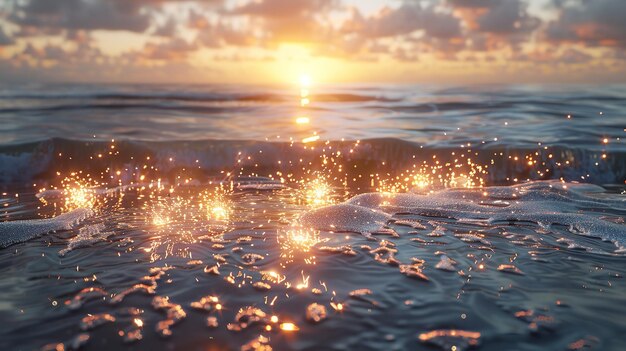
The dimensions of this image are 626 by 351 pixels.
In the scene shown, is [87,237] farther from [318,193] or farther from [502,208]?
[502,208]

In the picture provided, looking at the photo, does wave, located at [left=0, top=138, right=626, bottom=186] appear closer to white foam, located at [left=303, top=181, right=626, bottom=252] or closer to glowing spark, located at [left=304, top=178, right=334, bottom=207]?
glowing spark, located at [left=304, top=178, right=334, bottom=207]

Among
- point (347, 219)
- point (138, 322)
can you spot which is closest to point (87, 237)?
point (138, 322)

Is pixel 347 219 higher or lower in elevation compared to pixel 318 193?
higher

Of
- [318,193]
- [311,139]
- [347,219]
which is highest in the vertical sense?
[311,139]

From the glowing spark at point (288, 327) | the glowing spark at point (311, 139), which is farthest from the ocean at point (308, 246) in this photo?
the glowing spark at point (311, 139)

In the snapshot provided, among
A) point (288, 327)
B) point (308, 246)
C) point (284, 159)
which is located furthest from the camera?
point (284, 159)

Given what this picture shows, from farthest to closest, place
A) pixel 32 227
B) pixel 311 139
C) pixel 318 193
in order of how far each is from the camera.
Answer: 1. pixel 311 139
2. pixel 318 193
3. pixel 32 227

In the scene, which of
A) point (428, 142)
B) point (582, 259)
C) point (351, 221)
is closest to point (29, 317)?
point (351, 221)
